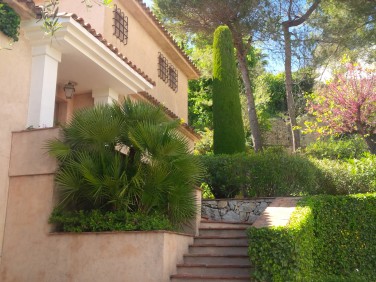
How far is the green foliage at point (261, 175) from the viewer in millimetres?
10992

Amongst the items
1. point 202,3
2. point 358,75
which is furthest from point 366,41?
point 202,3

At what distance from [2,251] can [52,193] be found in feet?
4.29

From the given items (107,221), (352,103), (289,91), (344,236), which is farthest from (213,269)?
(289,91)

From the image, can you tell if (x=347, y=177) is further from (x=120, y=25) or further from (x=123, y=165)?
(x=120, y=25)

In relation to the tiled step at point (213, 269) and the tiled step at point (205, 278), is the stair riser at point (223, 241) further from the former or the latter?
the tiled step at point (205, 278)

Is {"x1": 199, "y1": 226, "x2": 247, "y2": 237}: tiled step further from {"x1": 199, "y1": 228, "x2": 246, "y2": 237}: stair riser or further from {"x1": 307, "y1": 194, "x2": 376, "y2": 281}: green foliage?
{"x1": 307, "y1": 194, "x2": 376, "y2": 281}: green foliage

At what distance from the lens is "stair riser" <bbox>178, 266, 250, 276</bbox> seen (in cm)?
721

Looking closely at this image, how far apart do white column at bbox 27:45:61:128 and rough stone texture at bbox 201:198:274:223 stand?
4754mm

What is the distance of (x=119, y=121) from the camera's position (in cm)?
791

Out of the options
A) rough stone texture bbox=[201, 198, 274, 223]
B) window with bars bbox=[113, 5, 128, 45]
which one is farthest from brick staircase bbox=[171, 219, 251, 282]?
window with bars bbox=[113, 5, 128, 45]

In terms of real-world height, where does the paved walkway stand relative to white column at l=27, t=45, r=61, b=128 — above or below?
below

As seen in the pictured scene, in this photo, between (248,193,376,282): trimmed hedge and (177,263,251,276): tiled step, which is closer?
(177,263,251,276): tiled step

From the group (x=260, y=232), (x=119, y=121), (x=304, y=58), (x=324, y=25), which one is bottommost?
(x=260, y=232)

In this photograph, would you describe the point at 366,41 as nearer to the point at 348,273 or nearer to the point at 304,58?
the point at 304,58
